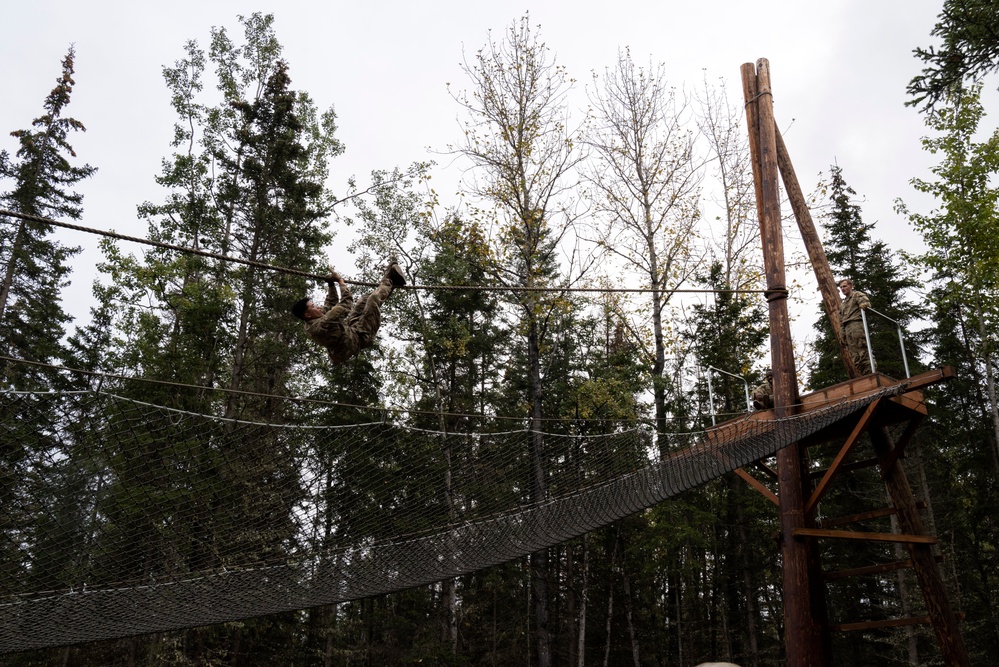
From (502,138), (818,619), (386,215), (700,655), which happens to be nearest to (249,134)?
(386,215)

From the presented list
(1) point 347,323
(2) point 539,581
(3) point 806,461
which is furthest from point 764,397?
(2) point 539,581

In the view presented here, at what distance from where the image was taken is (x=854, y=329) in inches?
222

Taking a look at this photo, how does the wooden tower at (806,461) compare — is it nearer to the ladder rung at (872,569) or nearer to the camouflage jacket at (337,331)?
the ladder rung at (872,569)

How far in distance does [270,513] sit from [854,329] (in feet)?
14.7

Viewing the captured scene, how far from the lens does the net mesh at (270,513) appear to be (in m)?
3.71

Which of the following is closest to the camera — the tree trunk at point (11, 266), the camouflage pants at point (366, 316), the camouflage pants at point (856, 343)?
the camouflage pants at point (366, 316)

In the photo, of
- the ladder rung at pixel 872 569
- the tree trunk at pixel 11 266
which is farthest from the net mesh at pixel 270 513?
the tree trunk at pixel 11 266

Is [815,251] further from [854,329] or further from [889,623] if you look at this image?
[889,623]

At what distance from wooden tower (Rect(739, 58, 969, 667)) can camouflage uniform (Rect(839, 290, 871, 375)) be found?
0.17 feet

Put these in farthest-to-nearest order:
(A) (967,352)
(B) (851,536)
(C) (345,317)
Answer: (A) (967,352) < (B) (851,536) < (C) (345,317)

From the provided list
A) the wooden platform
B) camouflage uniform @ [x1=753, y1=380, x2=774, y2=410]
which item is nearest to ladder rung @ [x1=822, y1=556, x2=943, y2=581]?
the wooden platform

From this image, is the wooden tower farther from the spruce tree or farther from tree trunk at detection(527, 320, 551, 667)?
the spruce tree

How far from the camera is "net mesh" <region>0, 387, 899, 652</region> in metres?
3.71

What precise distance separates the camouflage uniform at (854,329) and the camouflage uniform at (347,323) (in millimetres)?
3628
